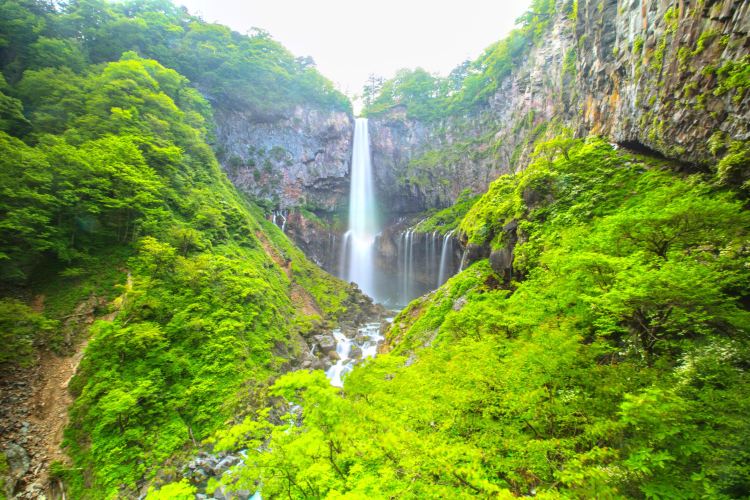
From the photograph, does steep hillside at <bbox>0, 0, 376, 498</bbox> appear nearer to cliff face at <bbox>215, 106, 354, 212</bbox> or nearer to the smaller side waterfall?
the smaller side waterfall

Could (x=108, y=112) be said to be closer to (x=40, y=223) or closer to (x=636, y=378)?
(x=40, y=223)

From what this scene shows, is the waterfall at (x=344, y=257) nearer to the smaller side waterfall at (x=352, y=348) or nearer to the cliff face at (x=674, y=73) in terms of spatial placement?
the smaller side waterfall at (x=352, y=348)

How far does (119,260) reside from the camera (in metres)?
13.5

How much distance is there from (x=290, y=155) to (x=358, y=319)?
26247mm

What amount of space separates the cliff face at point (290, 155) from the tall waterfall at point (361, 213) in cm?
141

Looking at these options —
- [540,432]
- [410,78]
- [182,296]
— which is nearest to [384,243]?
[410,78]

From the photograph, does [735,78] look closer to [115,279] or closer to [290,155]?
[115,279]

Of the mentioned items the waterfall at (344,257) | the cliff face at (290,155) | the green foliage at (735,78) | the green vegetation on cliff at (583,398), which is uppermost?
the cliff face at (290,155)

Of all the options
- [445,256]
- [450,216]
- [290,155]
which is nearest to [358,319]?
[445,256]

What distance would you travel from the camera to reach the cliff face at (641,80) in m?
6.47

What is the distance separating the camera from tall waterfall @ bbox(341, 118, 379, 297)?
42.1 meters

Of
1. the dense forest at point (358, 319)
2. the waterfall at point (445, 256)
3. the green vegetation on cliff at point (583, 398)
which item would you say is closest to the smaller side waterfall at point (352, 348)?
the dense forest at point (358, 319)

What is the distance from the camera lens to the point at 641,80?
10.0 meters

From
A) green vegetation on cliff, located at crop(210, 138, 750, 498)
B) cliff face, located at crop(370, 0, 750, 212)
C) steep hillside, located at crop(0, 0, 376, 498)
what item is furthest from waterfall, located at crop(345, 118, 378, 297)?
green vegetation on cliff, located at crop(210, 138, 750, 498)
